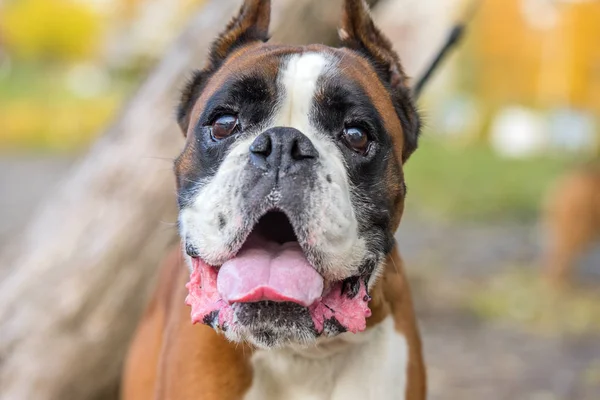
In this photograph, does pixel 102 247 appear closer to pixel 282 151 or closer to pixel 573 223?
pixel 282 151

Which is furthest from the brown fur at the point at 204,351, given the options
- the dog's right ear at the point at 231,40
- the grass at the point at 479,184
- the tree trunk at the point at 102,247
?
the grass at the point at 479,184

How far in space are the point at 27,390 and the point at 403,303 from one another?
1734 millimetres

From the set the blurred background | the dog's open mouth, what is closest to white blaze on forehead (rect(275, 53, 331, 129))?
the dog's open mouth

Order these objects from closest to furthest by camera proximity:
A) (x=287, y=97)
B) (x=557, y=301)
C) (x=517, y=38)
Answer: (x=287, y=97), (x=557, y=301), (x=517, y=38)

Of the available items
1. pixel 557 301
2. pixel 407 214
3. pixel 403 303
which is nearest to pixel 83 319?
pixel 403 303

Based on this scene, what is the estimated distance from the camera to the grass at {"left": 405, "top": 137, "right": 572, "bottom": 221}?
12.3 meters

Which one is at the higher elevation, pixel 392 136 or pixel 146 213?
pixel 392 136

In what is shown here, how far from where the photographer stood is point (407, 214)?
12516mm

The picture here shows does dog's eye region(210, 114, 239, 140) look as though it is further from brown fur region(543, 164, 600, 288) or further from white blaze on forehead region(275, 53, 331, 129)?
brown fur region(543, 164, 600, 288)

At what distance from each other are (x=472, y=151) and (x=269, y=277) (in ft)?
56.5

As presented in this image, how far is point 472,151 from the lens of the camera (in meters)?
18.8

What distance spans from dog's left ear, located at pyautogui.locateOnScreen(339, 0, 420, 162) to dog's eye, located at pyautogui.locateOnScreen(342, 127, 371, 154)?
30 centimetres

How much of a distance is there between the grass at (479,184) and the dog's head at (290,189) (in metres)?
9.75

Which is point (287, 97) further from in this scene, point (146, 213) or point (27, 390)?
point (27, 390)
